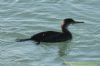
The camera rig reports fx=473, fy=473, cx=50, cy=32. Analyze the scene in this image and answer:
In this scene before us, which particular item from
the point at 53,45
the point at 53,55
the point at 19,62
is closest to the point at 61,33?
the point at 53,45

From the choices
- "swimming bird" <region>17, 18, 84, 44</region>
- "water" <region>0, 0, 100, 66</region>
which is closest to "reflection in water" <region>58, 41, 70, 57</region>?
"water" <region>0, 0, 100, 66</region>

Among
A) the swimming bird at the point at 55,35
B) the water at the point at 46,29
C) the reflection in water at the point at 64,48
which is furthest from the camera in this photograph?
the swimming bird at the point at 55,35

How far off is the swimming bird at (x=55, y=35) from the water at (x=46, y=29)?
0.14 meters

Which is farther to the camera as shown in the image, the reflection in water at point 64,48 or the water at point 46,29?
the reflection in water at point 64,48

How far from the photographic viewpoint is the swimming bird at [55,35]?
12.8m

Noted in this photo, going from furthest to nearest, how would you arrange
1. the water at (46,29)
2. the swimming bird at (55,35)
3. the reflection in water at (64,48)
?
the swimming bird at (55,35) → the reflection in water at (64,48) → the water at (46,29)

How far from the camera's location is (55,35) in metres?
13.0

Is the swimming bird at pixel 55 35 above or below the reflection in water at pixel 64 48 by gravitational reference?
above

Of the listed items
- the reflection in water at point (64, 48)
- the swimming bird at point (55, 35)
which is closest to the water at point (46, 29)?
the reflection in water at point (64, 48)

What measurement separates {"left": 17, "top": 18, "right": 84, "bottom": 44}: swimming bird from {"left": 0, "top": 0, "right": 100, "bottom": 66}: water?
14cm

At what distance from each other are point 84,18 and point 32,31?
1.92 meters

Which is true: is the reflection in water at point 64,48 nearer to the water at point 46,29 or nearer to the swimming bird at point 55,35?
the water at point 46,29

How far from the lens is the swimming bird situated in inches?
504

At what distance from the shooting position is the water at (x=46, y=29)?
11.7 meters
